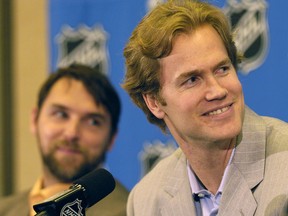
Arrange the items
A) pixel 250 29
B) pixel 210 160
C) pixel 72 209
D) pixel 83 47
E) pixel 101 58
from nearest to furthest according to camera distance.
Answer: pixel 72 209, pixel 210 160, pixel 250 29, pixel 101 58, pixel 83 47

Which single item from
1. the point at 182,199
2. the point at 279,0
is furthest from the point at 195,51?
the point at 279,0

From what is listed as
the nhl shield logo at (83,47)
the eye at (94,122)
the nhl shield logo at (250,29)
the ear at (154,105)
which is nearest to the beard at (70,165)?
the eye at (94,122)

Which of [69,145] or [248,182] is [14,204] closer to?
[69,145]

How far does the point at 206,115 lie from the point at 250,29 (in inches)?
28.2

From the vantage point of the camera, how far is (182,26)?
1984 millimetres

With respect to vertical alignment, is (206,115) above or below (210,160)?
above

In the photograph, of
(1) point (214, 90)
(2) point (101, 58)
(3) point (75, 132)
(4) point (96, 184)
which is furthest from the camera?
(2) point (101, 58)

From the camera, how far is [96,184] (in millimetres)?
1710

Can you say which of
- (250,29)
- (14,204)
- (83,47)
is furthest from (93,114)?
(250,29)

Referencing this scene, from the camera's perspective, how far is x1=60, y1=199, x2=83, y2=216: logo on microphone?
1547 millimetres

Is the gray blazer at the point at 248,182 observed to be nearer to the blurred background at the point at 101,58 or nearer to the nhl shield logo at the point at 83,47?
the blurred background at the point at 101,58

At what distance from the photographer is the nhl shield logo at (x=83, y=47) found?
128 inches

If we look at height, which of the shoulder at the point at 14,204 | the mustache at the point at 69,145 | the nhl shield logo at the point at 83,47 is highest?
the nhl shield logo at the point at 83,47

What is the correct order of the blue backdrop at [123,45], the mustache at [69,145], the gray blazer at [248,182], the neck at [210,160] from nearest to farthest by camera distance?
the gray blazer at [248,182] < the neck at [210,160] < the blue backdrop at [123,45] < the mustache at [69,145]
